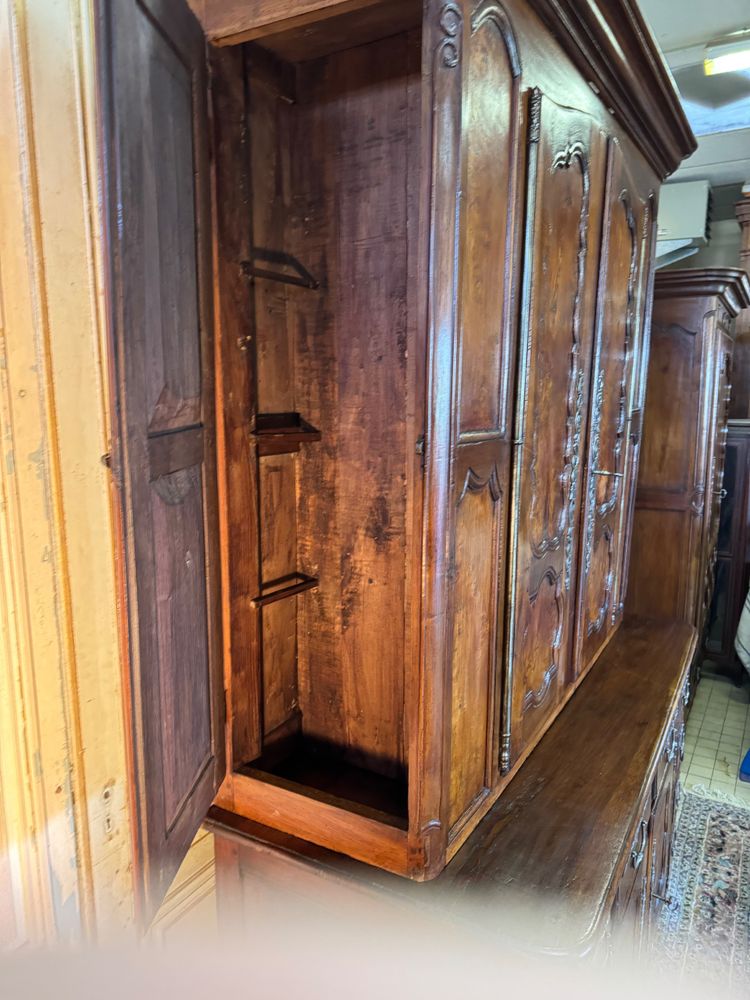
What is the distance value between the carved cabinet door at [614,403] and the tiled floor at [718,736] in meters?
1.13

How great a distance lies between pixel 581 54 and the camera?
4.43 feet

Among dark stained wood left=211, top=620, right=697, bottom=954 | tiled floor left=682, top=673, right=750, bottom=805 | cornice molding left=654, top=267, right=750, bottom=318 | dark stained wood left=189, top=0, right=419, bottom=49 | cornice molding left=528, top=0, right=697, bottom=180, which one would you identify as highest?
cornice molding left=528, top=0, right=697, bottom=180

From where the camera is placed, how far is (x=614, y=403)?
193 cm

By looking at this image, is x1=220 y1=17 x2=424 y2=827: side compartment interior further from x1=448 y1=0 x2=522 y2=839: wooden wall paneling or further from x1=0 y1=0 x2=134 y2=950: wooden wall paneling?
x1=0 y1=0 x2=134 y2=950: wooden wall paneling

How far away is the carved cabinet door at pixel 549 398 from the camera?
125 cm

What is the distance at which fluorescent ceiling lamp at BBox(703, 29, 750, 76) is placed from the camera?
2357mm

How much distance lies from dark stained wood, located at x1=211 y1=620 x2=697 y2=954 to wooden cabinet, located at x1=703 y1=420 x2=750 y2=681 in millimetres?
2199

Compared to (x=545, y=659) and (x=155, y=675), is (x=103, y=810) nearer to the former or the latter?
(x=155, y=675)

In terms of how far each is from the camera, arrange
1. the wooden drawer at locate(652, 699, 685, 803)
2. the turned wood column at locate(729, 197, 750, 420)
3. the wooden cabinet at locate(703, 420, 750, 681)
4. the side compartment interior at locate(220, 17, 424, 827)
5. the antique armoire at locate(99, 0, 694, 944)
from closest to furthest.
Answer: the antique armoire at locate(99, 0, 694, 944), the side compartment interior at locate(220, 17, 424, 827), the wooden drawer at locate(652, 699, 685, 803), the wooden cabinet at locate(703, 420, 750, 681), the turned wood column at locate(729, 197, 750, 420)

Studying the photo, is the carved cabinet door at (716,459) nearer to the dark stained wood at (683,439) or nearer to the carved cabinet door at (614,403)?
the dark stained wood at (683,439)

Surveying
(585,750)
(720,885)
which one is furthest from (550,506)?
(720,885)

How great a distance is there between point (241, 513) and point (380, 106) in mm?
772

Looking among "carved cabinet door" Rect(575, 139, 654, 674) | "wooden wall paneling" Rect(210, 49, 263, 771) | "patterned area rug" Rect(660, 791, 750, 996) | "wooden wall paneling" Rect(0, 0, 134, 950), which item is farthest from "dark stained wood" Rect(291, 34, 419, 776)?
"patterned area rug" Rect(660, 791, 750, 996)

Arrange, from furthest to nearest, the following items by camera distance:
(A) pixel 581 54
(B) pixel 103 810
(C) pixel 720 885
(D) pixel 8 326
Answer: (C) pixel 720 885
(A) pixel 581 54
(B) pixel 103 810
(D) pixel 8 326
